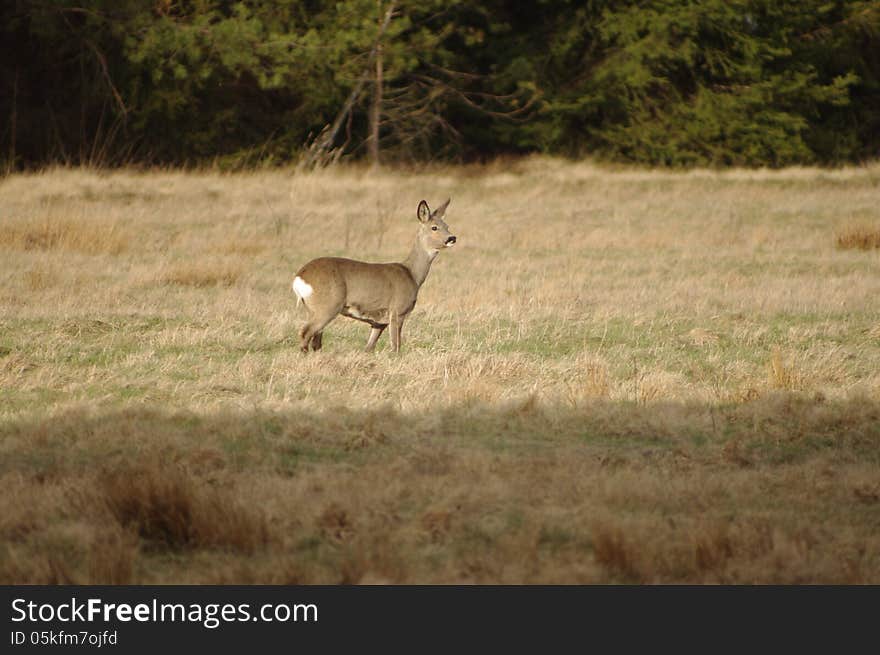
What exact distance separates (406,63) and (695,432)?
75.4 feet

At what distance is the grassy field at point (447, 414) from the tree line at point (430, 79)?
11.9m

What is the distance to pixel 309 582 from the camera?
5074 mm

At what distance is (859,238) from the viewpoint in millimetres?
17359

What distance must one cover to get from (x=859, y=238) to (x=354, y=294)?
10.2m

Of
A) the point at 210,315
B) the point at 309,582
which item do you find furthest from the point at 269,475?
the point at 210,315

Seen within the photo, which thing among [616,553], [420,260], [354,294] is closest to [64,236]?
[420,260]

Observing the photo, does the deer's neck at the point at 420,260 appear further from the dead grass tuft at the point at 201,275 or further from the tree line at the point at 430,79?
the tree line at the point at 430,79

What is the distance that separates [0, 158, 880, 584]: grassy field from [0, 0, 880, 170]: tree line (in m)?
11.9

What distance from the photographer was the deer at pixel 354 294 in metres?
9.59

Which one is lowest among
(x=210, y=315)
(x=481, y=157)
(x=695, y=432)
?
(x=481, y=157)

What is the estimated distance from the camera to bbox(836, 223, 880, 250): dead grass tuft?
1720 cm

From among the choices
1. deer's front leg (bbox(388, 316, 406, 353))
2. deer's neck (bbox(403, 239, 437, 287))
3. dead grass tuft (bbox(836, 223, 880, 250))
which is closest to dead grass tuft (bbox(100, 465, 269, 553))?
deer's front leg (bbox(388, 316, 406, 353))
